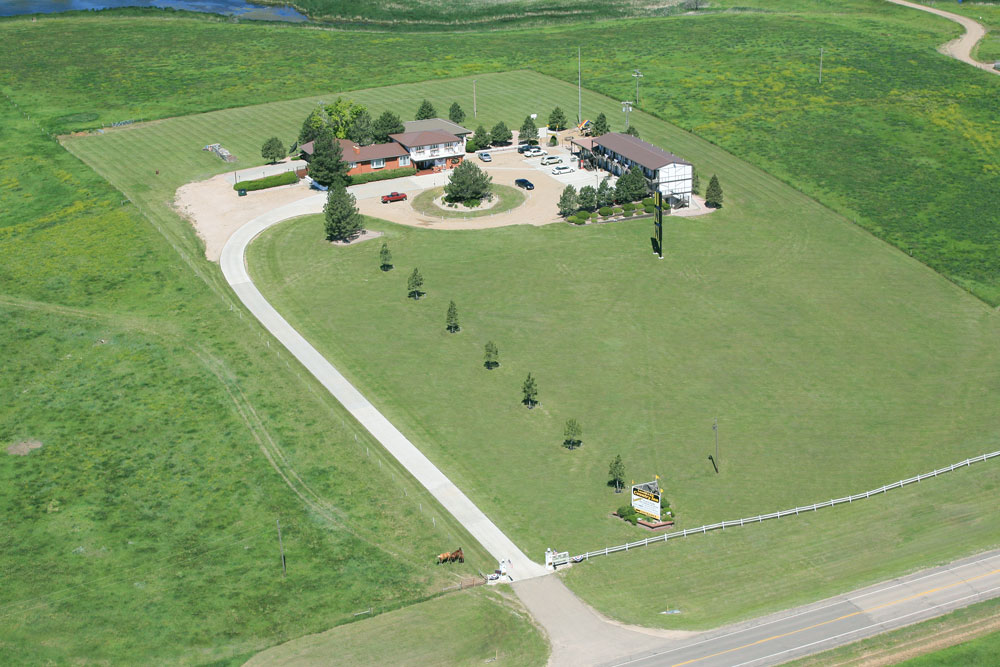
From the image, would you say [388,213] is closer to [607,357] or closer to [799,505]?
[607,357]

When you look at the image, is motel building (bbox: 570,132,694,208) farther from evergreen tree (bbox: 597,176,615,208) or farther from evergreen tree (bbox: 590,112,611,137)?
evergreen tree (bbox: 597,176,615,208)

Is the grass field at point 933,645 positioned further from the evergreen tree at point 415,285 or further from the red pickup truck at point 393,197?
the red pickup truck at point 393,197

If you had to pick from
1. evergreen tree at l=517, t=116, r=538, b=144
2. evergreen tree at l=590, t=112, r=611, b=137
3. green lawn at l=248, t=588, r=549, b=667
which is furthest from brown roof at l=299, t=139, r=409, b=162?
green lawn at l=248, t=588, r=549, b=667

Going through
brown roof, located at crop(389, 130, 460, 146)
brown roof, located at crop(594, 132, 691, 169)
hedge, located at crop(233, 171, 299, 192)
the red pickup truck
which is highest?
brown roof, located at crop(389, 130, 460, 146)

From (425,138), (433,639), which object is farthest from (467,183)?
(433,639)

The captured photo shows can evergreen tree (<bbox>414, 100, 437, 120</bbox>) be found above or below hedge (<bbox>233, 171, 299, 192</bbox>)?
above

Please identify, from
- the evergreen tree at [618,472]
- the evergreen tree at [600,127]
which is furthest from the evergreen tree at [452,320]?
the evergreen tree at [600,127]

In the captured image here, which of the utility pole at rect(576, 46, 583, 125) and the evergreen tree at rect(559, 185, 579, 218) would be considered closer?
the evergreen tree at rect(559, 185, 579, 218)
